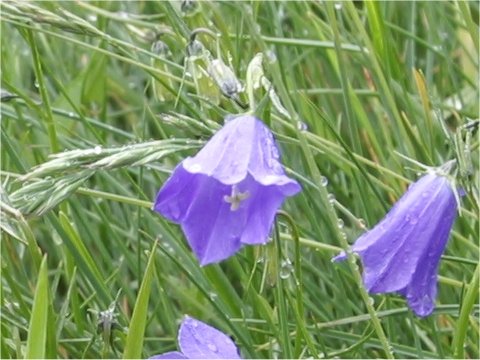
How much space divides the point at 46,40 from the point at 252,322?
115 centimetres

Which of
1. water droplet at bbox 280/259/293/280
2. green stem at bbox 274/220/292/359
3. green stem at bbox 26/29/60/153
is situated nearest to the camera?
green stem at bbox 274/220/292/359

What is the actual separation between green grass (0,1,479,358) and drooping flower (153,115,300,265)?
0.03m

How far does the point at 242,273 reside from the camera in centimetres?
156

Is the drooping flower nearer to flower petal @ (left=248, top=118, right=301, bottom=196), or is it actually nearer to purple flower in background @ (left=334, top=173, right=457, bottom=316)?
flower petal @ (left=248, top=118, right=301, bottom=196)

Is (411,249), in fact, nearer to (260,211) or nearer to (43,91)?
(260,211)

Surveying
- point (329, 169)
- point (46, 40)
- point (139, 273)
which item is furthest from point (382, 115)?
point (46, 40)

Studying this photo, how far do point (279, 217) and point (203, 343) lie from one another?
1.35 feet

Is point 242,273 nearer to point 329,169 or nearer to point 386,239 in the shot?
point 329,169

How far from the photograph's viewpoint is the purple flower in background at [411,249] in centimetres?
110

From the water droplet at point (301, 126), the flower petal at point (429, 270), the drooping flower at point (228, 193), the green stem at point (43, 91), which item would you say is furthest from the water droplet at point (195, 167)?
the green stem at point (43, 91)

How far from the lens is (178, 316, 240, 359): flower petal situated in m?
1.00

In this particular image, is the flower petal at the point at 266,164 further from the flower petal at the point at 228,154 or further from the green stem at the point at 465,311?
the green stem at the point at 465,311

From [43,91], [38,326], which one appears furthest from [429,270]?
[43,91]

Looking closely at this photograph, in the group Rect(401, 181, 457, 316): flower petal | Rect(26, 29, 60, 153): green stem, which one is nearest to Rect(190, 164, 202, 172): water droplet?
Rect(401, 181, 457, 316): flower petal
